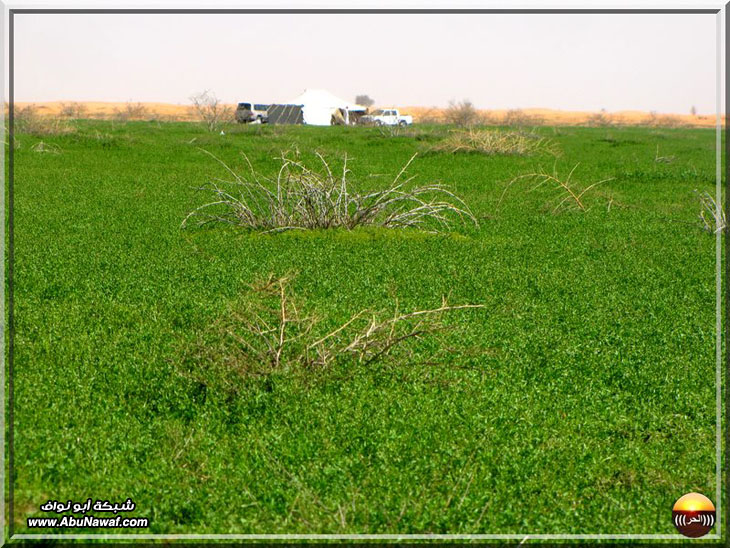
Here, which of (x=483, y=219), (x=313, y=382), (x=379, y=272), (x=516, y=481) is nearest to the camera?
(x=516, y=481)

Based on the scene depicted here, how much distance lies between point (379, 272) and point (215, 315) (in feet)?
8.74

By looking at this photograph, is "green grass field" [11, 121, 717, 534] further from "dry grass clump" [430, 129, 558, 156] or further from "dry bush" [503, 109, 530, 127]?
"dry bush" [503, 109, 530, 127]

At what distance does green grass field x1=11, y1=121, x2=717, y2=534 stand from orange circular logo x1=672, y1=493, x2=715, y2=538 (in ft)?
0.53

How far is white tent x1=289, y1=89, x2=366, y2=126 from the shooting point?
171 feet

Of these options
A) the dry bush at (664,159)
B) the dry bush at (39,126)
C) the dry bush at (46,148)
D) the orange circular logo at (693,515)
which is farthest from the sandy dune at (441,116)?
the orange circular logo at (693,515)

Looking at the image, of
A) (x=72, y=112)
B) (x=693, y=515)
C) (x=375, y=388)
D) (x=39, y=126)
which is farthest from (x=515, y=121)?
(x=693, y=515)

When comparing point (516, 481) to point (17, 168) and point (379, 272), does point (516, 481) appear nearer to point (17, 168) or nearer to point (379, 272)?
point (379, 272)

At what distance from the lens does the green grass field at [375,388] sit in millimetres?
4195

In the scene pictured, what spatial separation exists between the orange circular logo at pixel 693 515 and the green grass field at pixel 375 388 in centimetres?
16

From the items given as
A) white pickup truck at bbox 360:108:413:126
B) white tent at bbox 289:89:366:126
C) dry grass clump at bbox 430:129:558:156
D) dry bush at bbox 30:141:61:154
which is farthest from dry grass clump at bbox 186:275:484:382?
white tent at bbox 289:89:366:126

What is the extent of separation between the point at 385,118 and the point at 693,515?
50209 millimetres

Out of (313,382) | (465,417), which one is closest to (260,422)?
(313,382)

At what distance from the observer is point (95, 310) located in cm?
737

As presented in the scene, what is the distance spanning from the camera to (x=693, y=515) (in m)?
3.93
